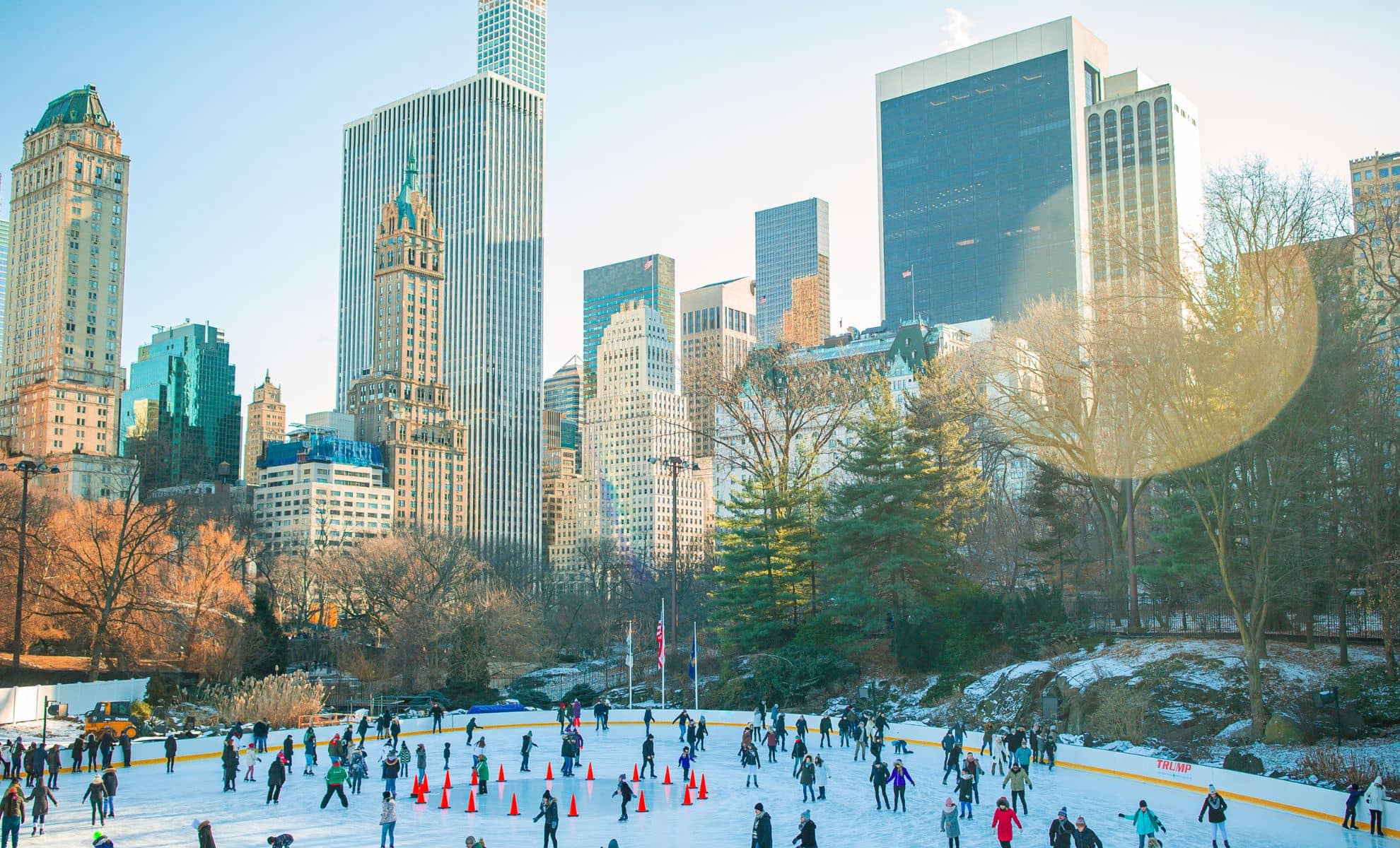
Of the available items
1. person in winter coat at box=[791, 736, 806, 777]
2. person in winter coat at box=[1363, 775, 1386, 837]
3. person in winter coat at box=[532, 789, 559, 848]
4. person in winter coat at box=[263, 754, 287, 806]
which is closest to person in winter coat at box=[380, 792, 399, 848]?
person in winter coat at box=[532, 789, 559, 848]

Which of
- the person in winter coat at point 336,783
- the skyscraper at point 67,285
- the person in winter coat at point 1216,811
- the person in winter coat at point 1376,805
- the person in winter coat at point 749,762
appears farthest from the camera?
the skyscraper at point 67,285

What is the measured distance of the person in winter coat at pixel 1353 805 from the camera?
24.2 metres

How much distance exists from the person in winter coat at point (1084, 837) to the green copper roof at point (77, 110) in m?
192

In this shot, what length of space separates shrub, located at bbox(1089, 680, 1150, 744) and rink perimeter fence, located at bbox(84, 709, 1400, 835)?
7.29 feet

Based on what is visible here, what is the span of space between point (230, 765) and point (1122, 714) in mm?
26033

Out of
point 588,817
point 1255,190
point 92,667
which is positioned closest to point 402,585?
point 92,667

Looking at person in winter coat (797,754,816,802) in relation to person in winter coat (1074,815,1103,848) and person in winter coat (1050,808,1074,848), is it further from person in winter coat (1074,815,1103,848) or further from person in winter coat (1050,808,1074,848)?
person in winter coat (1074,815,1103,848)

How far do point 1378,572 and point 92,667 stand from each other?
49699 mm

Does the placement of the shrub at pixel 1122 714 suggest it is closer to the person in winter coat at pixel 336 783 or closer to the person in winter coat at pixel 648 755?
the person in winter coat at pixel 648 755

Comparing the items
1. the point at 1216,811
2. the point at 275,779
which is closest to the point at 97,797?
the point at 275,779

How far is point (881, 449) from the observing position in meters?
52.8

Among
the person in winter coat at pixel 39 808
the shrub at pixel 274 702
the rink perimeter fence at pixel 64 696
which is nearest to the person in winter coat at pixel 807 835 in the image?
the person in winter coat at pixel 39 808

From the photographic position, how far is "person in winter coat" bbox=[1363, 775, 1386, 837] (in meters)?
23.4

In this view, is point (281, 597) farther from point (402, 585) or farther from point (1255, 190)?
point (1255, 190)
